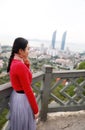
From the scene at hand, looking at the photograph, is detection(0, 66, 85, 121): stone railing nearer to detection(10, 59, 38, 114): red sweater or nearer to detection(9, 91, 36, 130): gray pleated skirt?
detection(9, 91, 36, 130): gray pleated skirt

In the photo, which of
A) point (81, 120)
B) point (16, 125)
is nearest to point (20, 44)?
point (16, 125)

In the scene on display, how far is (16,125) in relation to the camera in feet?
9.78

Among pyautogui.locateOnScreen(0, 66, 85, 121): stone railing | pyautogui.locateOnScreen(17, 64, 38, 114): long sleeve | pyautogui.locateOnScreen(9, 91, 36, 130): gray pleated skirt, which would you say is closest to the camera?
pyautogui.locateOnScreen(17, 64, 38, 114): long sleeve

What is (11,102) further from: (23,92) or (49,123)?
(49,123)

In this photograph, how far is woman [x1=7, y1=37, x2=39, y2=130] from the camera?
8.79 feet

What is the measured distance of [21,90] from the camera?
281cm

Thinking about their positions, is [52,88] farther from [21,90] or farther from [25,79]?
[25,79]

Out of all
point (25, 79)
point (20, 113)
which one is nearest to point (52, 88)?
point (20, 113)

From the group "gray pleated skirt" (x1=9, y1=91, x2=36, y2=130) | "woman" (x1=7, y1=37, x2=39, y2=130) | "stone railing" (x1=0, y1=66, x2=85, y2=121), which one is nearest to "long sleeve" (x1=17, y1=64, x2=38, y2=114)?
"woman" (x1=7, y1=37, x2=39, y2=130)

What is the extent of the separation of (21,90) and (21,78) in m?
0.20

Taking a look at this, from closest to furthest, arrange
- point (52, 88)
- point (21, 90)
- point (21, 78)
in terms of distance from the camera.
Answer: point (21, 78)
point (21, 90)
point (52, 88)

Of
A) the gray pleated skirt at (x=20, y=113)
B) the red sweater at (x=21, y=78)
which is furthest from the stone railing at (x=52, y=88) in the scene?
the red sweater at (x=21, y=78)

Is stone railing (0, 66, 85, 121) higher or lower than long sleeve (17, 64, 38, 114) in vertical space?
lower

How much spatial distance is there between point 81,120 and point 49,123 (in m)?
0.61
